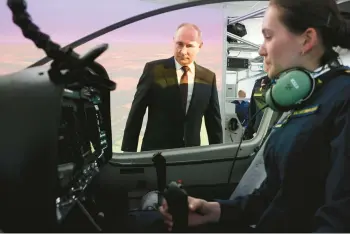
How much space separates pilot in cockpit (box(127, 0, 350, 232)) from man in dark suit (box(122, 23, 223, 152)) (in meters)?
1.05

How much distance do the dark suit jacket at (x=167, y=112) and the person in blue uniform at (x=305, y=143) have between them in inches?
40.5

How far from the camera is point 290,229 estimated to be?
823mm

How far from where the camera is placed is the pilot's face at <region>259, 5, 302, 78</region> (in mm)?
884

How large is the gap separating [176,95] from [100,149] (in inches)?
42.0

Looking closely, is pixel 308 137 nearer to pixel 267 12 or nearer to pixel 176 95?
pixel 267 12

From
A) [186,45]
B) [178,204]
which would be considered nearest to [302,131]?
[178,204]

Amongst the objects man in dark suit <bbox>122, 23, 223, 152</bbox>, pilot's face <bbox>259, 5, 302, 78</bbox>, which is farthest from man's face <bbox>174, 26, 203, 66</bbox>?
pilot's face <bbox>259, 5, 302, 78</bbox>

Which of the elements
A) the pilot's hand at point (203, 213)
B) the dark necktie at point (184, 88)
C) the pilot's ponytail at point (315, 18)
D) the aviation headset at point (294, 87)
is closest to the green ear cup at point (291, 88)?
the aviation headset at point (294, 87)

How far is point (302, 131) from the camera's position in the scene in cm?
81

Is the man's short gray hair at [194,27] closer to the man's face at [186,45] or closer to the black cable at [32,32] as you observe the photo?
the man's face at [186,45]

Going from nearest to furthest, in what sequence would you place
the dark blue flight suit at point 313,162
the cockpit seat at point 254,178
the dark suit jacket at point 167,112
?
the dark blue flight suit at point 313,162
the cockpit seat at point 254,178
the dark suit jacket at point 167,112

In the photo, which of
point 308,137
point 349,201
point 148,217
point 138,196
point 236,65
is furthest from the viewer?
point 236,65

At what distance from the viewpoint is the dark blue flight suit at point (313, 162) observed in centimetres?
71

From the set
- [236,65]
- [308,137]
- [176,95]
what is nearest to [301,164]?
[308,137]
